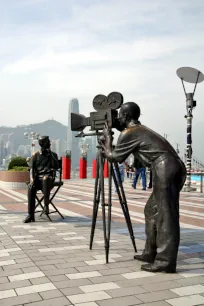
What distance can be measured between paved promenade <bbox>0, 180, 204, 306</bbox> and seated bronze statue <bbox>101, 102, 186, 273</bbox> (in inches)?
8.7

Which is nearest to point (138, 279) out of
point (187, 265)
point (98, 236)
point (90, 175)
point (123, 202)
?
point (187, 265)

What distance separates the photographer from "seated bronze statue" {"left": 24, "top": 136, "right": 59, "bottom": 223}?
770 centimetres

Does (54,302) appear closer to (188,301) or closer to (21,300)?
(21,300)

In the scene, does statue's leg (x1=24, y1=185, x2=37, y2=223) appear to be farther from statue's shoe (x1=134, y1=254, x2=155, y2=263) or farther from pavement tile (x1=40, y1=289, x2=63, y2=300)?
pavement tile (x1=40, y1=289, x2=63, y2=300)

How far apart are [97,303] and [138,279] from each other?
77 centimetres

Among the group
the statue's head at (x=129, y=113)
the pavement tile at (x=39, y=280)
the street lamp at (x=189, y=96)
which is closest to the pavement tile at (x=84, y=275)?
the pavement tile at (x=39, y=280)

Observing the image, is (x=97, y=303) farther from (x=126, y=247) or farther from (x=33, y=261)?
(x=126, y=247)

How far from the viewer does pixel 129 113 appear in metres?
4.26

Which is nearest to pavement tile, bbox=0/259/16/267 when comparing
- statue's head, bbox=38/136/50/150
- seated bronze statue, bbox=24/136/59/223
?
seated bronze statue, bbox=24/136/59/223

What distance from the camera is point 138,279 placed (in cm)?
364

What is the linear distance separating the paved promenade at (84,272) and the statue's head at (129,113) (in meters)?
1.71

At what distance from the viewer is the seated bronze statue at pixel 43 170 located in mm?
7695

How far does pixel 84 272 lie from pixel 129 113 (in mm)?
1877

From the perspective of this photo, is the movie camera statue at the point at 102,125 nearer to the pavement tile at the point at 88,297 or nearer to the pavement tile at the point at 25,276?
the pavement tile at the point at 25,276
